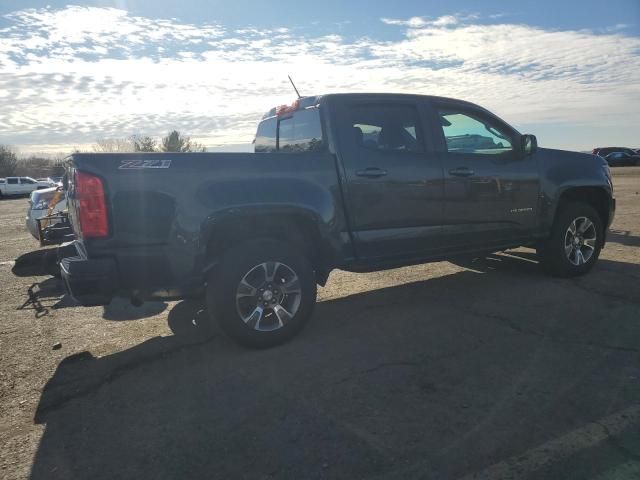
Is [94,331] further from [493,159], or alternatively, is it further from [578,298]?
[578,298]

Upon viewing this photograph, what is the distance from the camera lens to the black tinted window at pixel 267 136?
554cm

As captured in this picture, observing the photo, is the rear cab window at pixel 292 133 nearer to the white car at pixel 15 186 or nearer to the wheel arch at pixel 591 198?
the wheel arch at pixel 591 198

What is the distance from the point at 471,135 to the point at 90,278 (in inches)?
153

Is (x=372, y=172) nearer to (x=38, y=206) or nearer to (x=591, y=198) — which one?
(x=591, y=198)

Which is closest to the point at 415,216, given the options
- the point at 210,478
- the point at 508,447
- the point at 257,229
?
the point at 257,229

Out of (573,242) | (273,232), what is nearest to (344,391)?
(273,232)

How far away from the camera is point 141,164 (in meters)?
3.61

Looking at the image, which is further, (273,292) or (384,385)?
(273,292)

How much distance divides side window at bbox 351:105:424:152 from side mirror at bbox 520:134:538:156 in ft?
4.32

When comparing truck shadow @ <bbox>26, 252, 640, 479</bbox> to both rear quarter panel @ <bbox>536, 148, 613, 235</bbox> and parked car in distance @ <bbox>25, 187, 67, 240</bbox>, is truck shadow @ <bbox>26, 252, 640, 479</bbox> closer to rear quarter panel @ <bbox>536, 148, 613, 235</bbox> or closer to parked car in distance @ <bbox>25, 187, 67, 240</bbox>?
rear quarter panel @ <bbox>536, 148, 613, 235</bbox>

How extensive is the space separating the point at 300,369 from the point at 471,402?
1234mm

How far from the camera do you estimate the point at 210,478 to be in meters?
2.51

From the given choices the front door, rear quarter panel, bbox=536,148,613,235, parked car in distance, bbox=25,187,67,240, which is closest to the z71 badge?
the front door

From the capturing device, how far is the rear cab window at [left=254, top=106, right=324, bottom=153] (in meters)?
4.66
